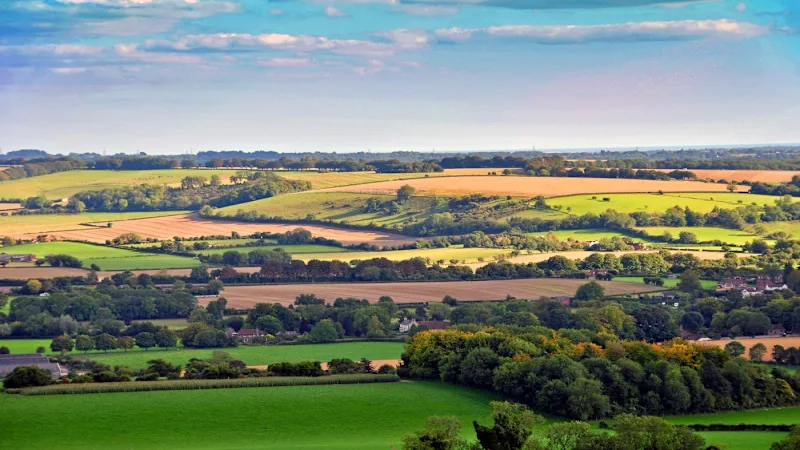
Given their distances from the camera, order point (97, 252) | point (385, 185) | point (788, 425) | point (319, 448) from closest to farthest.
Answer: point (319, 448) → point (788, 425) → point (97, 252) → point (385, 185)

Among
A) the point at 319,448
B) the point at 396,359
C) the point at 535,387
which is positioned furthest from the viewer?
the point at 396,359

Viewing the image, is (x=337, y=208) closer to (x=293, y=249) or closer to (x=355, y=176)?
(x=293, y=249)

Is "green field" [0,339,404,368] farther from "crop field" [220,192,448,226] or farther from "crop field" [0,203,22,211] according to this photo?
"crop field" [0,203,22,211]

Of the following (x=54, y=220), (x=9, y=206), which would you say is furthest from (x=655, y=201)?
(x=9, y=206)

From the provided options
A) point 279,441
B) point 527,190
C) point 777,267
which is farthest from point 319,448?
point 527,190

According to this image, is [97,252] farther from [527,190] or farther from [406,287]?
[527,190]

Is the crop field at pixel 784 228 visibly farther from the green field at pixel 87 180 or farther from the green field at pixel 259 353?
the green field at pixel 87 180

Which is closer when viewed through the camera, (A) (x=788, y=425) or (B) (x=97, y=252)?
(A) (x=788, y=425)
